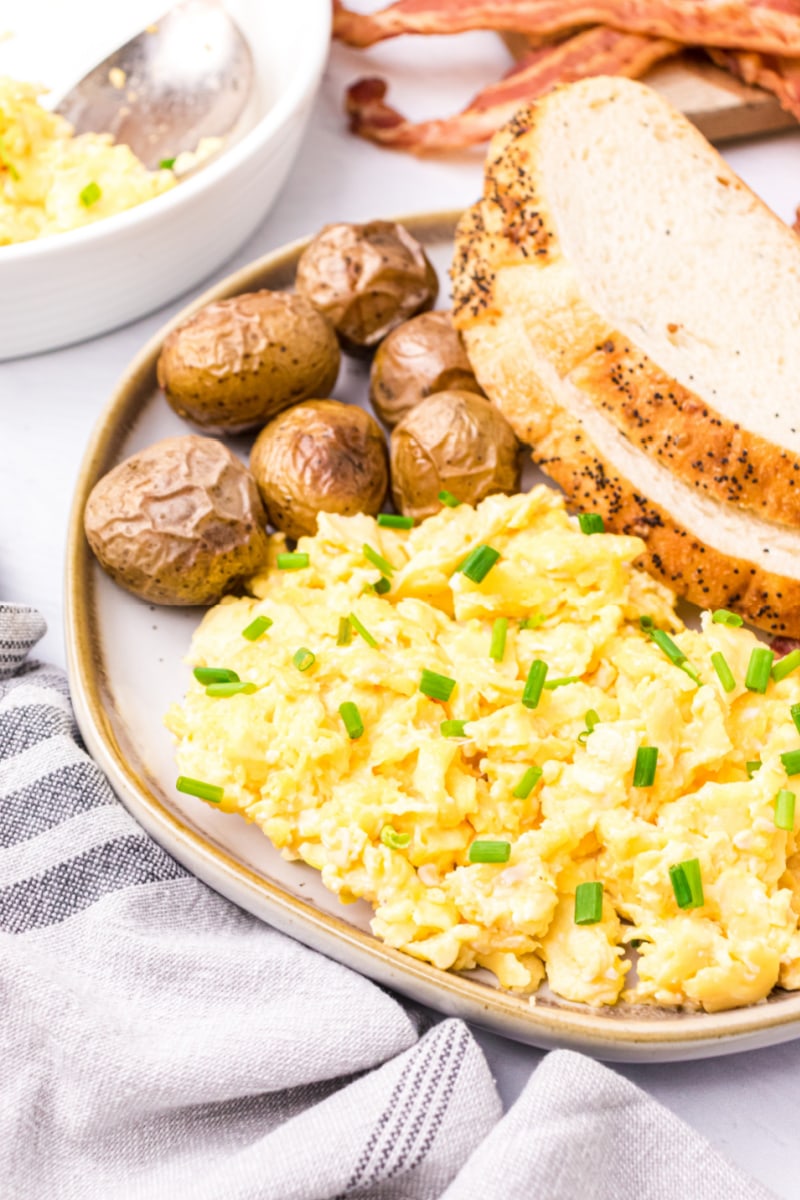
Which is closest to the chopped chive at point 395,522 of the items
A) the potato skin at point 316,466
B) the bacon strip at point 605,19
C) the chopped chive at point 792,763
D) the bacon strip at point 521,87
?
the potato skin at point 316,466

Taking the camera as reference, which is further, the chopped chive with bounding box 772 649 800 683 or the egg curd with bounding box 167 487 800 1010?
the chopped chive with bounding box 772 649 800 683

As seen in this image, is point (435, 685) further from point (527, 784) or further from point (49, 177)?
point (49, 177)

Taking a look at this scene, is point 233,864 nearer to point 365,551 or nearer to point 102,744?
point 102,744

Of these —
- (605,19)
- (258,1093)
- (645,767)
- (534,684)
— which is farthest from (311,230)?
(258,1093)

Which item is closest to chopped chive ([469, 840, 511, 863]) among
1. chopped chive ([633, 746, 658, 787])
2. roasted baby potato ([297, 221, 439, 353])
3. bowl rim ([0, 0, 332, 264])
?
chopped chive ([633, 746, 658, 787])

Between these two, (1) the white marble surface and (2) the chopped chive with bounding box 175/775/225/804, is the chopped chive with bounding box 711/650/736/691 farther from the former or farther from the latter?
(2) the chopped chive with bounding box 175/775/225/804

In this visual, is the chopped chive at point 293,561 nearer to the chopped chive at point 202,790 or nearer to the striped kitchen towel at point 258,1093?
the chopped chive at point 202,790

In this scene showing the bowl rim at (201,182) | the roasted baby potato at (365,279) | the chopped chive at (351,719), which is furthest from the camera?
the roasted baby potato at (365,279)

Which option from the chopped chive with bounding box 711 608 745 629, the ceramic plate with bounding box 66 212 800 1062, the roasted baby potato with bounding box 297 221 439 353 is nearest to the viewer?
the ceramic plate with bounding box 66 212 800 1062
